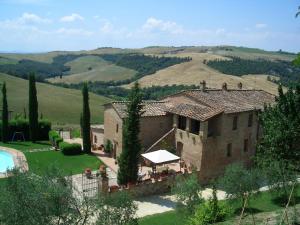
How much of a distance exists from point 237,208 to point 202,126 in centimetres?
776

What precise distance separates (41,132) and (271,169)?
30046 millimetres

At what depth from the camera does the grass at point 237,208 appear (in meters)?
23.3

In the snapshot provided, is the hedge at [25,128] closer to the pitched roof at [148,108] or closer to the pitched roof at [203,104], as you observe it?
the pitched roof at [203,104]

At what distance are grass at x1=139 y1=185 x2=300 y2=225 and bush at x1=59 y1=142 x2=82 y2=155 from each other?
15.8 m

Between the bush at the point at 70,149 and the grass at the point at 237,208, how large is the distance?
1577 centimetres

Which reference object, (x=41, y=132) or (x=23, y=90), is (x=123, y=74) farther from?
(x=41, y=132)

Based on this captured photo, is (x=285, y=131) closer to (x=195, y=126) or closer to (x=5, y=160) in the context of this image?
(x=195, y=126)

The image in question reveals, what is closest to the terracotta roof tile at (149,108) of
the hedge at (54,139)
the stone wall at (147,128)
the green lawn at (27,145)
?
the stone wall at (147,128)

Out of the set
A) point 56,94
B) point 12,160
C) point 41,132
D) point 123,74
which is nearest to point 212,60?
point 123,74

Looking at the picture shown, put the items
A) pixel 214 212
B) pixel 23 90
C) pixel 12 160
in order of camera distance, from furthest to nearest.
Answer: pixel 23 90 < pixel 12 160 < pixel 214 212

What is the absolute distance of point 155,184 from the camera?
1138 inches

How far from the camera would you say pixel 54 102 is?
8488cm

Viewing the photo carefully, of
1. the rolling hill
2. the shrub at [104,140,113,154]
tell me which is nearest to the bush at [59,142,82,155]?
the shrub at [104,140,113,154]

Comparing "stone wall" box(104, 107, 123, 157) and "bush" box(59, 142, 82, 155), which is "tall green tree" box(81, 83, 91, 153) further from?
"stone wall" box(104, 107, 123, 157)
